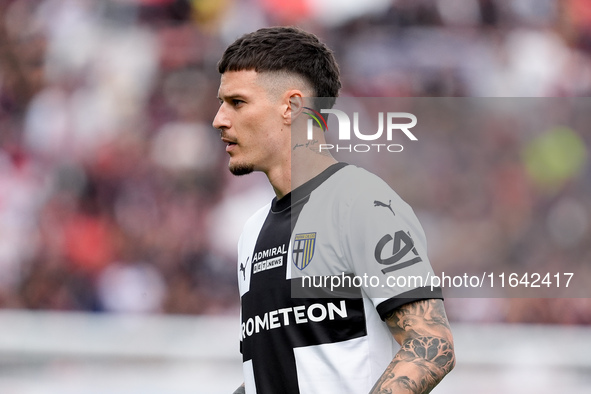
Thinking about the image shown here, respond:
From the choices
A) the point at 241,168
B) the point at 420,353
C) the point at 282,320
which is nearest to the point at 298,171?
the point at 241,168

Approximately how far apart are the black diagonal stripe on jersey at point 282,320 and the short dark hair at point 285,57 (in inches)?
12.8

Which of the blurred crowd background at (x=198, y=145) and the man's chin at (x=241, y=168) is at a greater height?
the blurred crowd background at (x=198, y=145)

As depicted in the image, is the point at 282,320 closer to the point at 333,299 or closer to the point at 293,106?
the point at 333,299

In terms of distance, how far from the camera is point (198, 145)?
7.04 meters

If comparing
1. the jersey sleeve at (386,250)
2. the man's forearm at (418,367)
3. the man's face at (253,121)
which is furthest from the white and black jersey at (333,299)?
the man's face at (253,121)

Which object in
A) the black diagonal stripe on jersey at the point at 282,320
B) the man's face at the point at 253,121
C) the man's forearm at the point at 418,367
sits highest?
the man's face at the point at 253,121

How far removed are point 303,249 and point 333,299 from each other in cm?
19

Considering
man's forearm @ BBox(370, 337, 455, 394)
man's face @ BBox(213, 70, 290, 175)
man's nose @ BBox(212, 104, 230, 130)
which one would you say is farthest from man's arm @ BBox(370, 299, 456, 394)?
man's nose @ BBox(212, 104, 230, 130)

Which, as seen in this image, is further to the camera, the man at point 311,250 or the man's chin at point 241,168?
the man's chin at point 241,168

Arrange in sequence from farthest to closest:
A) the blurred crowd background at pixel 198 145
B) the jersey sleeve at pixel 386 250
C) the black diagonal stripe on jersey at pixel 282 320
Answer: the blurred crowd background at pixel 198 145 → the black diagonal stripe on jersey at pixel 282 320 → the jersey sleeve at pixel 386 250

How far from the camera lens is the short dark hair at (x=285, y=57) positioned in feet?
7.89

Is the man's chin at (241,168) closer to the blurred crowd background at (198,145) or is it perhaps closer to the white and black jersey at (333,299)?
the white and black jersey at (333,299)

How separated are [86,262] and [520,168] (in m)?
3.80

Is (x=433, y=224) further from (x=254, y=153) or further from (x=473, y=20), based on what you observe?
(x=254, y=153)
